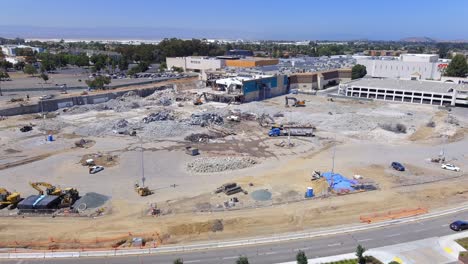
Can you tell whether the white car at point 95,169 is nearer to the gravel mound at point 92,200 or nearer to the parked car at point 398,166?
the gravel mound at point 92,200

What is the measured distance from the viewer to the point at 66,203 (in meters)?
29.6

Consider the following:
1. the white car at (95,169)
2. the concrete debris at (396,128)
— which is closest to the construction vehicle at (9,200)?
the white car at (95,169)

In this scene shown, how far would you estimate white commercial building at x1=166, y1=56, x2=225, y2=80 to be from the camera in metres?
112

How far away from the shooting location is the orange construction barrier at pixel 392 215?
90.0 feet

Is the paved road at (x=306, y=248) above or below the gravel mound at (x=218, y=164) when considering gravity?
below

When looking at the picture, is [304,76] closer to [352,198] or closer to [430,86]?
[430,86]

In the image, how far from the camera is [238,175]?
36.8 m

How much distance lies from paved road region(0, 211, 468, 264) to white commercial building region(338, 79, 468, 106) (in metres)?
55.8

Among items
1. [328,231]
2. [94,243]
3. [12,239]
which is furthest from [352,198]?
[12,239]

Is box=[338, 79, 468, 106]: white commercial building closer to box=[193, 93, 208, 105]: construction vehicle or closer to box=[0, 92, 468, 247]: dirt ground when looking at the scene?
box=[0, 92, 468, 247]: dirt ground

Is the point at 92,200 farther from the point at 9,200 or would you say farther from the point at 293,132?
the point at 293,132

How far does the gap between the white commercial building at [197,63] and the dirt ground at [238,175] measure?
5376 cm

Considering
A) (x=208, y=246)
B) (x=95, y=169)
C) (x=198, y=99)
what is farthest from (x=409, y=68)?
(x=208, y=246)

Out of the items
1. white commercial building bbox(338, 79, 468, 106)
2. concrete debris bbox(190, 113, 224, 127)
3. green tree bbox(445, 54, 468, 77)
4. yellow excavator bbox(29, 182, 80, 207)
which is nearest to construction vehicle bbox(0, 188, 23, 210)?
yellow excavator bbox(29, 182, 80, 207)
